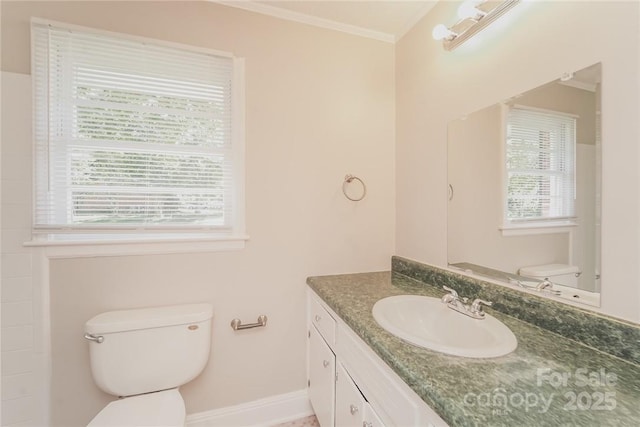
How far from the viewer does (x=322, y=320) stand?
4.77 feet

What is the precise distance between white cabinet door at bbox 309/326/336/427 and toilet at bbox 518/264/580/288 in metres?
0.89

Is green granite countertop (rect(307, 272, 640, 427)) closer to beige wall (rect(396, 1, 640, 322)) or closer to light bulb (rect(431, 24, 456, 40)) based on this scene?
beige wall (rect(396, 1, 640, 322))

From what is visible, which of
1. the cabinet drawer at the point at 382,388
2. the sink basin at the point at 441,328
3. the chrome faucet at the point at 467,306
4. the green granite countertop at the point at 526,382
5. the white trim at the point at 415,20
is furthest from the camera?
the white trim at the point at 415,20

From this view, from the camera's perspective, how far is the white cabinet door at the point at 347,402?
103 cm

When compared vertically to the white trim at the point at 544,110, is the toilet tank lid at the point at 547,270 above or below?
below

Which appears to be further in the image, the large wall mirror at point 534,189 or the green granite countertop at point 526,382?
the large wall mirror at point 534,189

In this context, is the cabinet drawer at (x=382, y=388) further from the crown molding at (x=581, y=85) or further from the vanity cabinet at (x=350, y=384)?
the crown molding at (x=581, y=85)

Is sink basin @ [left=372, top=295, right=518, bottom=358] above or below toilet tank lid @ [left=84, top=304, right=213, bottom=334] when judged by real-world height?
above

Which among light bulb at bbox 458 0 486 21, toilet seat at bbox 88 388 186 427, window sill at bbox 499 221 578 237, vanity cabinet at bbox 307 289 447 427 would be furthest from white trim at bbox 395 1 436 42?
toilet seat at bbox 88 388 186 427

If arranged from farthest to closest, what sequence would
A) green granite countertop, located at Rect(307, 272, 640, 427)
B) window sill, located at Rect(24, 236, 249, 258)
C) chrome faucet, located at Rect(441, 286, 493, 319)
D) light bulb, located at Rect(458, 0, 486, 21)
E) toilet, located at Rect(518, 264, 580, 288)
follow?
window sill, located at Rect(24, 236, 249, 258) < light bulb, located at Rect(458, 0, 486, 21) < chrome faucet, located at Rect(441, 286, 493, 319) < toilet, located at Rect(518, 264, 580, 288) < green granite countertop, located at Rect(307, 272, 640, 427)

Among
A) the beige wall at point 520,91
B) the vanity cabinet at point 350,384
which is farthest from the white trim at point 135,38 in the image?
the vanity cabinet at point 350,384

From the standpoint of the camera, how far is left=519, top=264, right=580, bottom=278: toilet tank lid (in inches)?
37.7

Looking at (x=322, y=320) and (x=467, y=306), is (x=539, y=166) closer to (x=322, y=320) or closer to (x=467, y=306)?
(x=467, y=306)

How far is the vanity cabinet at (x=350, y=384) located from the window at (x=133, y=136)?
28.6 inches
